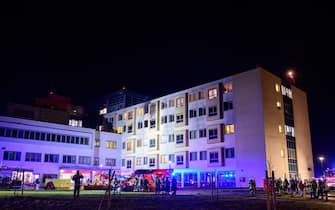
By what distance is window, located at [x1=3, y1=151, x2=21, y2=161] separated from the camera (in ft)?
185

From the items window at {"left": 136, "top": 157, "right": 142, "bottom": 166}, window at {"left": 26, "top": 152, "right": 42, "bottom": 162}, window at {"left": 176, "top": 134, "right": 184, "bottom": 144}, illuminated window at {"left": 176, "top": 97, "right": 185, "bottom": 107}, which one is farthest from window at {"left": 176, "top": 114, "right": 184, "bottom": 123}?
window at {"left": 26, "top": 152, "right": 42, "bottom": 162}

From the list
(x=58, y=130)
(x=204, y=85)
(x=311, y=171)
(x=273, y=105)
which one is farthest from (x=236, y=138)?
(x=58, y=130)

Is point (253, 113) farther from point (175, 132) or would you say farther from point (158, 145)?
point (158, 145)

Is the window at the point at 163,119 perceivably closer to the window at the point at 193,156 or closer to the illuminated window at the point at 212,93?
the window at the point at 193,156

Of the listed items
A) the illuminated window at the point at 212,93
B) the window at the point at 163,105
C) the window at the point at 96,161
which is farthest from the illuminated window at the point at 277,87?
the window at the point at 96,161

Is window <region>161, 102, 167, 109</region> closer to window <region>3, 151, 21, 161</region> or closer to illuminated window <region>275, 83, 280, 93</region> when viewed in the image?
illuminated window <region>275, 83, 280, 93</region>

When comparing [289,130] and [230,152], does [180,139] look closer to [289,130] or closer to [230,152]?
[230,152]

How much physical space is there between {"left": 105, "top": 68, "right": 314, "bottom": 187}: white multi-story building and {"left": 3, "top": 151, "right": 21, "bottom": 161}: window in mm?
27033

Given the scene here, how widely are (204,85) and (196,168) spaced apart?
16205 mm

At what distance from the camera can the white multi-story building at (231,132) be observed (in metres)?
55.4

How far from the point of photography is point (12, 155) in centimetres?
5747

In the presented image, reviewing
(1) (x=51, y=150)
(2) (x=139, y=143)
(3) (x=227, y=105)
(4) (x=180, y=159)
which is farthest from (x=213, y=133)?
(1) (x=51, y=150)

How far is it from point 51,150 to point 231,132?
1329 inches

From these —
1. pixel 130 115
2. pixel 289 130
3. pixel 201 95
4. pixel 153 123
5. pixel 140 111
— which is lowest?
pixel 289 130
